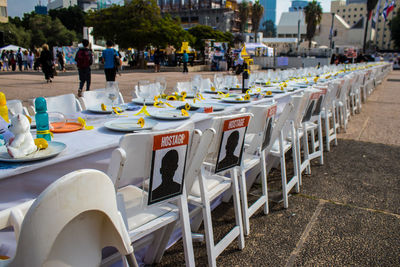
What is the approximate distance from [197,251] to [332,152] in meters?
3.27

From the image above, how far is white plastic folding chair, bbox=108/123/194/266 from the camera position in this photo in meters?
1.48

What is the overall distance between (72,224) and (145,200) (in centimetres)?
76

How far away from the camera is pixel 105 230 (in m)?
1.15

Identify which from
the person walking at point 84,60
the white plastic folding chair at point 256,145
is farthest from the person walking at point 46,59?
the white plastic folding chair at point 256,145

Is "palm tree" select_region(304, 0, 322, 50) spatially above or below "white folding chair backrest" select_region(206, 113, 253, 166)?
above

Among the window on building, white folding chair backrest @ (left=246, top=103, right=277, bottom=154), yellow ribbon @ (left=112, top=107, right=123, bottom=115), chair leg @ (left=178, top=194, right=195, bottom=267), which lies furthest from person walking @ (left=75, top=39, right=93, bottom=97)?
the window on building

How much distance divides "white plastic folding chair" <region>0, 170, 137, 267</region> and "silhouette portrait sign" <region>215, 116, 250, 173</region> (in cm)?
108

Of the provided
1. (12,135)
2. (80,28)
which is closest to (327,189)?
(12,135)

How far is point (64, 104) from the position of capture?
3469 millimetres

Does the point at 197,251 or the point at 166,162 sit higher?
the point at 166,162

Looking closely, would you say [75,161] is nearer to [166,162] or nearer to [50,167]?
[50,167]

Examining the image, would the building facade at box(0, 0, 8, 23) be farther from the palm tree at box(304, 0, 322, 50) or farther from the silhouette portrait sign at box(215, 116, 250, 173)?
the silhouette portrait sign at box(215, 116, 250, 173)

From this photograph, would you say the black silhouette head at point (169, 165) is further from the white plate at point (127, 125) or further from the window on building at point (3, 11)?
the window on building at point (3, 11)

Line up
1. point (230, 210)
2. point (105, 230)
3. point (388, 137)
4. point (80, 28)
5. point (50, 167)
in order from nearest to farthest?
point (105, 230), point (50, 167), point (230, 210), point (388, 137), point (80, 28)
